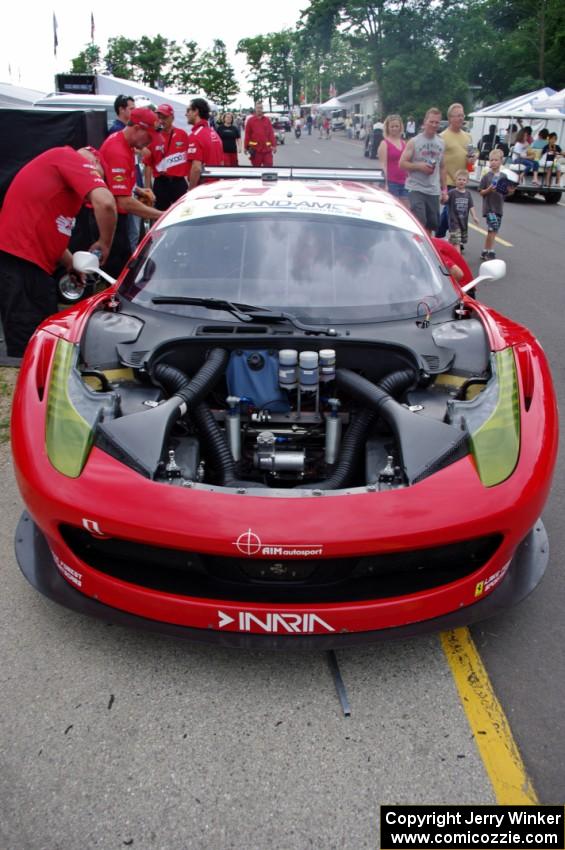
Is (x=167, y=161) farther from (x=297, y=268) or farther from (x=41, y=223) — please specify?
(x=297, y=268)

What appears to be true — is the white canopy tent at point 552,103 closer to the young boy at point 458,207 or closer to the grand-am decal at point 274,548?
the young boy at point 458,207

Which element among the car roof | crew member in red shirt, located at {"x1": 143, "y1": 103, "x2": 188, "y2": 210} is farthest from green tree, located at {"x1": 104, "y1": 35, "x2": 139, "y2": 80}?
the car roof

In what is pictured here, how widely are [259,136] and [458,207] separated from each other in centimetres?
647

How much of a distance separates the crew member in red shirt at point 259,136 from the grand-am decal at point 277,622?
12978 mm

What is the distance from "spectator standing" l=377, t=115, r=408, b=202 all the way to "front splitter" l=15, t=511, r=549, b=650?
7747 mm

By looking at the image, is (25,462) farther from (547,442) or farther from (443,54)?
(443,54)

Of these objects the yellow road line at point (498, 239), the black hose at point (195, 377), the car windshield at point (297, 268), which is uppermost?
the car windshield at point (297, 268)

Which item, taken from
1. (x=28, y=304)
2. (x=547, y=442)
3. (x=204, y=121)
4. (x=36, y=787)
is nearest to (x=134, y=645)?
(x=36, y=787)

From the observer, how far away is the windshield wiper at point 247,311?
3.21 meters

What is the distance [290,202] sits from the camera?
396cm

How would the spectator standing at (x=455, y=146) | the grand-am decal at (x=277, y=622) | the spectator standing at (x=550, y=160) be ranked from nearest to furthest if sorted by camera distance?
the grand-am decal at (x=277, y=622), the spectator standing at (x=455, y=146), the spectator standing at (x=550, y=160)

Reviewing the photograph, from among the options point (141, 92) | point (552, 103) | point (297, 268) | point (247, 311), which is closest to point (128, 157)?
point (297, 268)

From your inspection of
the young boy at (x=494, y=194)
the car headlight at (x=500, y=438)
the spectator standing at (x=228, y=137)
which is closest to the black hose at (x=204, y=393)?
the car headlight at (x=500, y=438)

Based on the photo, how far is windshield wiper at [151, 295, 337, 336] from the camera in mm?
3212
